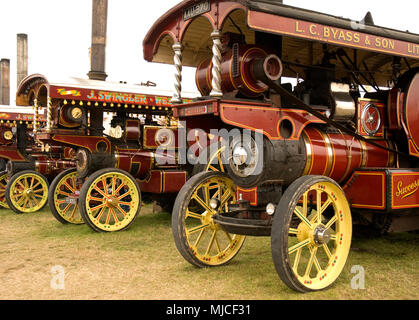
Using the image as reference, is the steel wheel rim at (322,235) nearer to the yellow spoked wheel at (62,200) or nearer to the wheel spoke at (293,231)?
the wheel spoke at (293,231)

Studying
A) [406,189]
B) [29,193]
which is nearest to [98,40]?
[29,193]

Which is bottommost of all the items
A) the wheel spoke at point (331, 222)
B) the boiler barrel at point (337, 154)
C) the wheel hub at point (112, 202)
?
the wheel hub at point (112, 202)

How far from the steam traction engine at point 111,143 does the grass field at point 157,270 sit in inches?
26.4

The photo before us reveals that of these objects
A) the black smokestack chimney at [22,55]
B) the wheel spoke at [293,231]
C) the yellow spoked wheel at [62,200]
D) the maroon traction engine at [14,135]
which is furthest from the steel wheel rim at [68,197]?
the black smokestack chimney at [22,55]

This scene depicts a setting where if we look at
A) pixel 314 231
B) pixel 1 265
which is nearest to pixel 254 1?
pixel 314 231

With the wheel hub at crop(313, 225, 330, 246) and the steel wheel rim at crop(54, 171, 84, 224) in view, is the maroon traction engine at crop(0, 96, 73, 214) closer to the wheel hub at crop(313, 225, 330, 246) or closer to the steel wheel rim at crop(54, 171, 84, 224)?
the steel wheel rim at crop(54, 171, 84, 224)

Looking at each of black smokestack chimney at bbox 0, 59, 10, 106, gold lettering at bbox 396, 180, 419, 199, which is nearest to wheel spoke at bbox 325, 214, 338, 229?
gold lettering at bbox 396, 180, 419, 199

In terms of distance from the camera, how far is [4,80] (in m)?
17.7

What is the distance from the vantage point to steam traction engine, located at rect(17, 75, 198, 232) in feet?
20.4

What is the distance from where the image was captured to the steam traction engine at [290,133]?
338cm

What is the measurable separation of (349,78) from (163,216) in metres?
3.67

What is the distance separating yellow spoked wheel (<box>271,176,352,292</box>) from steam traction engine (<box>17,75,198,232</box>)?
327 cm

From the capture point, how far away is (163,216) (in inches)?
288

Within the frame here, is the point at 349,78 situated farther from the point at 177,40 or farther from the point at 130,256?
the point at 130,256
